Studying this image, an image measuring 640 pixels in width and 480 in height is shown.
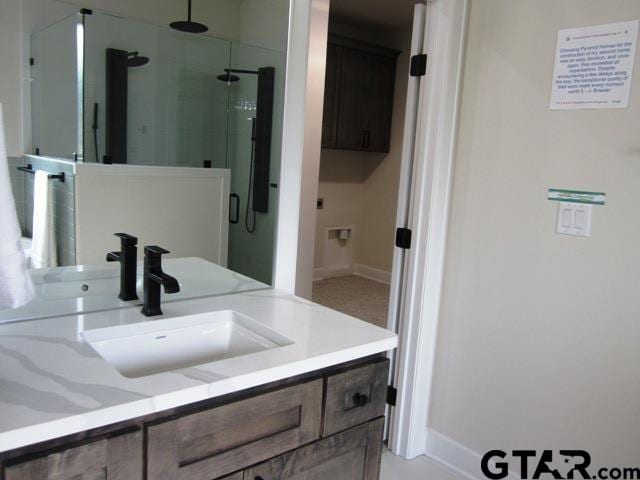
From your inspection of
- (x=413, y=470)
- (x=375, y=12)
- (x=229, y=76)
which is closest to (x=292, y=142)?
(x=229, y=76)

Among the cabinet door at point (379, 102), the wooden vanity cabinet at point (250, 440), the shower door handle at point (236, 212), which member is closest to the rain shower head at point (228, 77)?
the shower door handle at point (236, 212)

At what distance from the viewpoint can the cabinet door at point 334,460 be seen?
1200 millimetres

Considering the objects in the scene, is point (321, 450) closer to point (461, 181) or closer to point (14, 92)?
point (14, 92)

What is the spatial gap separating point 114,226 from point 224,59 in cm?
64

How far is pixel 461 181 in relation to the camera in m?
2.27

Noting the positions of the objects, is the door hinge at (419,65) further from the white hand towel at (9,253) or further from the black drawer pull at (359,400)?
the white hand towel at (9,253)

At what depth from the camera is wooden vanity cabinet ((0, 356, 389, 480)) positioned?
0.93 metres

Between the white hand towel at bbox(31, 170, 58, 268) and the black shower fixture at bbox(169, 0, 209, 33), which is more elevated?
the black shower fixture at bbox(169, 0, 209, 33)

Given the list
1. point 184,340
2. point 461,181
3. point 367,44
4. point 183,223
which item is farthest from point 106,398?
point 367,44

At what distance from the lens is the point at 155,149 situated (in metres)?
1.61

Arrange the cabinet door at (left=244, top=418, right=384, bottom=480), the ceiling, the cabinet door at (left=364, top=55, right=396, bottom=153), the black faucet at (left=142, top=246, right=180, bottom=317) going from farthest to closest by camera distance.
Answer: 1. the cabinet door at (left=364, top=55, right=396, bottom=153)
2. the ceiling
3. the black faucet at (left=142, top=246, right=180, bottom=317)
4. the cabinet door at (left=244, top=418, right=384, bottom=480)

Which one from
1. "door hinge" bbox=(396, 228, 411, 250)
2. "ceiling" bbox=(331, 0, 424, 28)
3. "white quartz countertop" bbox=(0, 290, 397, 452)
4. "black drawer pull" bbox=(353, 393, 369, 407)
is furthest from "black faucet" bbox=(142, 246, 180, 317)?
"ceiling" bbox=(331, 0, 424, 28)

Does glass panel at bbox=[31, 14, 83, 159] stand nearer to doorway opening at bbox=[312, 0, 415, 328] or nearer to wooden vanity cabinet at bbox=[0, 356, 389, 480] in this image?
wooden vanity cabinet at bbox=[0, 356, 389, 480]
